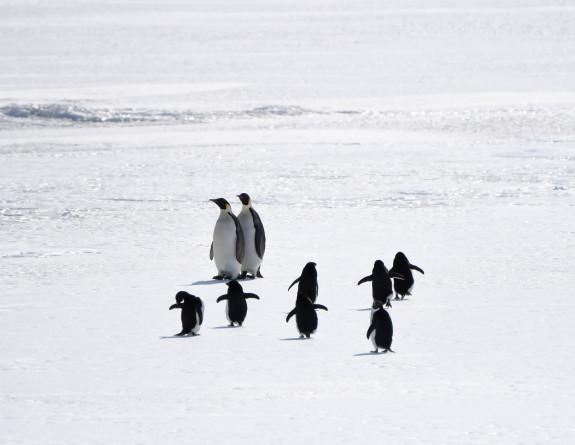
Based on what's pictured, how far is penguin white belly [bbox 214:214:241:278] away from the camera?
544 cm

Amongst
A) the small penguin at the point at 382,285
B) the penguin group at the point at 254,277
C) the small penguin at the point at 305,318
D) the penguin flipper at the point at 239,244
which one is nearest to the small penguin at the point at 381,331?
the penguin group at the point at 254,277

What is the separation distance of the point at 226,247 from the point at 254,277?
23 centimetres

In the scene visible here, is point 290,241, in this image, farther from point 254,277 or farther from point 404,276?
Answer: point 404,276

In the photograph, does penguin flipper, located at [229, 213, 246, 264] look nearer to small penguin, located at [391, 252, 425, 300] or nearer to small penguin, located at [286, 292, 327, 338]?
small penguin, located at [391, 252, 425, 300]

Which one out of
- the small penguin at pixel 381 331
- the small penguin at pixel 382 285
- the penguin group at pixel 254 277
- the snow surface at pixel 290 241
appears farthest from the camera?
the small penguin at pixel 382 285

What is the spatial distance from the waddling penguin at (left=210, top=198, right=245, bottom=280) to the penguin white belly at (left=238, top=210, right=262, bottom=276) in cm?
5

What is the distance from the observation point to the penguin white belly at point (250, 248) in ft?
18.1

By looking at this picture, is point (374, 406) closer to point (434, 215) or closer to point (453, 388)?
point (453, 388)

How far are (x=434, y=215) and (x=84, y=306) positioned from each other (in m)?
3.34

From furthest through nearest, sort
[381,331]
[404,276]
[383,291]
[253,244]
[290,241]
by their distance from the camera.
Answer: [290,241]
[253,244]
[404,276]
[383,291]
[381,331]

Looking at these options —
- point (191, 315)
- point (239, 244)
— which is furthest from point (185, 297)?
point (239, 244)

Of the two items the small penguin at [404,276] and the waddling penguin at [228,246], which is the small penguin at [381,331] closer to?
the small penguin at [404,276]

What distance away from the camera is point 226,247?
5.45 m

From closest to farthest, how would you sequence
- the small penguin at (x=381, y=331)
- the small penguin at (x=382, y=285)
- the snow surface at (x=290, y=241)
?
the snow surface at (x=290, y=241) → the small penguin at (x=381, y=331) → the small penguin at (x=382, y=285)
